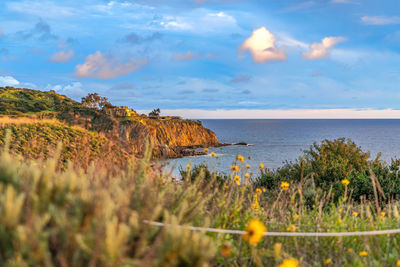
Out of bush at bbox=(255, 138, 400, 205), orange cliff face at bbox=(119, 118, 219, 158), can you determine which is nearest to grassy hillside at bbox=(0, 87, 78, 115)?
orange cliff face at bbox=(119, 118, 219, 158)

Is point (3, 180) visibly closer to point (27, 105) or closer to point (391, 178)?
point (391, 178)

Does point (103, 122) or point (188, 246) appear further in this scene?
point (103, 122)

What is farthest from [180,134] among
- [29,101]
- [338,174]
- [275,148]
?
[338,174]

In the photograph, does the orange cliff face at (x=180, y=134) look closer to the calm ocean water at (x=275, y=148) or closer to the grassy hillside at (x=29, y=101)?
the calm ocean water at (x=275, y=148)

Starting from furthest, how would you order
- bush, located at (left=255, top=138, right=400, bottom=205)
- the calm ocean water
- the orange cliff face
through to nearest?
the orange cliff face < the calm ocean water < bush, located at (left=255, top=138, right=400, bottom=205)

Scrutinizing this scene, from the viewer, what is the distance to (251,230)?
7.22ft

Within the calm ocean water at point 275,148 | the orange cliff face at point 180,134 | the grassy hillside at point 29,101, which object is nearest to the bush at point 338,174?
the calm ocean water at point 275,148

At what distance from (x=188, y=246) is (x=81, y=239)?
0.63 meters

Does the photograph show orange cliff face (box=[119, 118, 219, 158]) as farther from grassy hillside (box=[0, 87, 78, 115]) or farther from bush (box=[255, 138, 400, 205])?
bush (box=[255, 138, 400, 205])

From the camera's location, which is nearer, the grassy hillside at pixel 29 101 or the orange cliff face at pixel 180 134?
the grassy hillside at pixel 29 101

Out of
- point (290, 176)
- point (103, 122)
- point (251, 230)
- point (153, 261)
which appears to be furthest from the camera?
point (290, 176)

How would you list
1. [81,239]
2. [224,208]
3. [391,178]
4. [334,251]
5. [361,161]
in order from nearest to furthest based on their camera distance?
[81,239]
[334,251]
[224,208]
[391,178]
[361,161]

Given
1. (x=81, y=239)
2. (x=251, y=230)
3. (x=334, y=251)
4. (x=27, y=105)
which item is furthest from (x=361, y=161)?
(x=27, y=105)

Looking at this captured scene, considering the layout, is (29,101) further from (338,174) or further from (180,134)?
(338,174)
